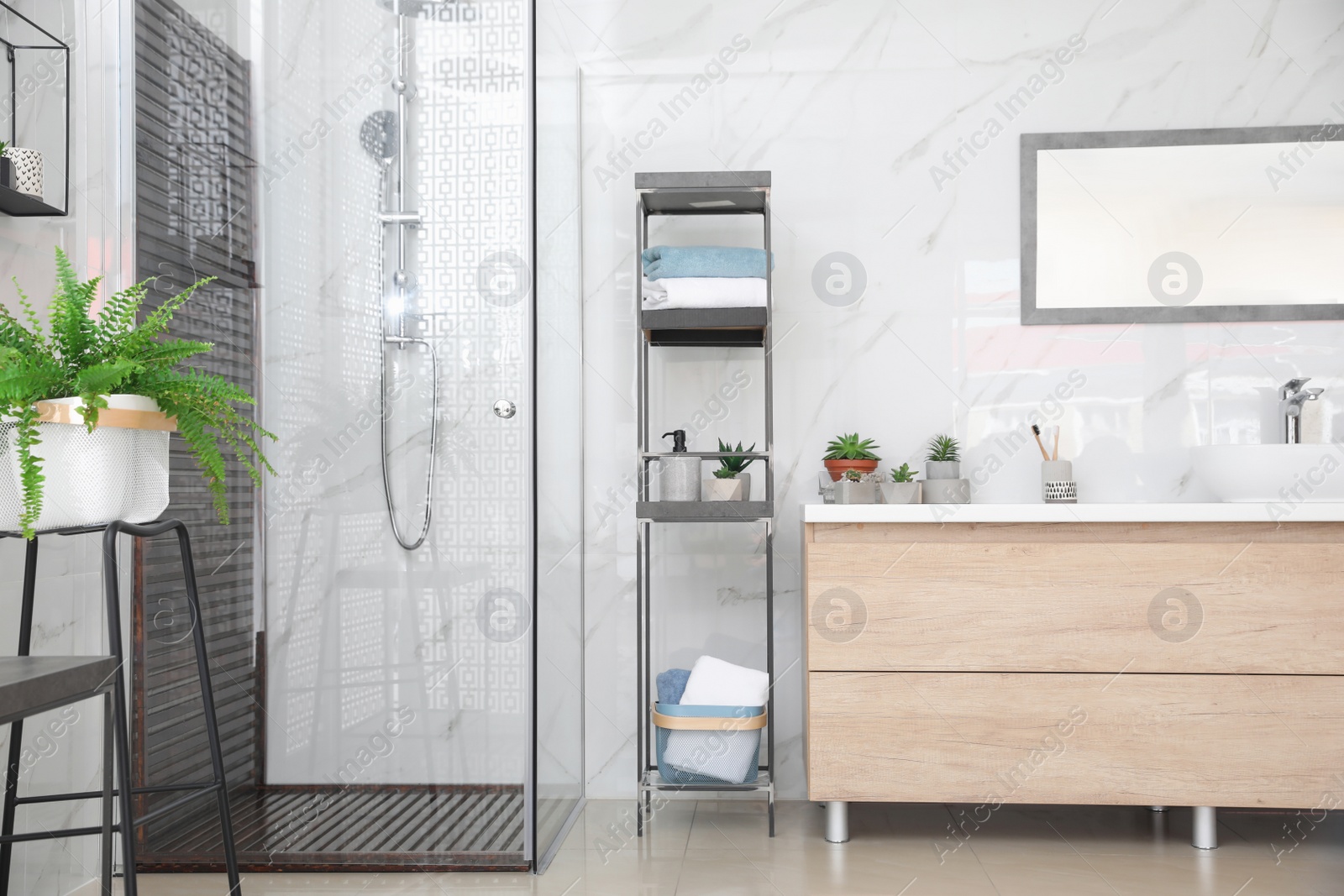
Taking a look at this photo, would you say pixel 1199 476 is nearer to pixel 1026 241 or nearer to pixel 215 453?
pixel 1026 241

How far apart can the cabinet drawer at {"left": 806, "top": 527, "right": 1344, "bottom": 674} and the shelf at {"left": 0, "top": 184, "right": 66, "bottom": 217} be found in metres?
1.69

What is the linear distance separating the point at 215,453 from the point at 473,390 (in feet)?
1.89

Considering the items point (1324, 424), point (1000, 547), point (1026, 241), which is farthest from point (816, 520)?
point (1324, 424)

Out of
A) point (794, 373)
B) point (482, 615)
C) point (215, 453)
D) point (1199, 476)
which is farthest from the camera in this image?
point (794, 373)

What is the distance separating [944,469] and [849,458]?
24cm

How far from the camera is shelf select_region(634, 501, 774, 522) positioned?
221cm

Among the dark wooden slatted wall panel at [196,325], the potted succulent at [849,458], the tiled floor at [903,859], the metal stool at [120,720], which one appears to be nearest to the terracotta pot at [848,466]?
the potted succulent at [849,458]

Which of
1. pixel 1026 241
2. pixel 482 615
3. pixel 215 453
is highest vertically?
pixel 1026 241

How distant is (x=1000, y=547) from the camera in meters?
2.05

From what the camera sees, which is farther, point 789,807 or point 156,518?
point 789,807

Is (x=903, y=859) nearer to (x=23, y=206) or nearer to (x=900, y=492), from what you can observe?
(x=900, y=492)

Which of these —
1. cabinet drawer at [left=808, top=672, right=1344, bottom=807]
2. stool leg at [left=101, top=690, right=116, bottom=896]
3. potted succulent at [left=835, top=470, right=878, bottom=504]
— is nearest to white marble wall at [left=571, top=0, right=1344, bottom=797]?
potted succulent at [left=835, top=470, right=878, bottom=504]

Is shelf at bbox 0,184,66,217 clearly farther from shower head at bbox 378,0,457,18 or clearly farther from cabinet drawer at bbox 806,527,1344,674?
cabinet drawer at bbox 806,527,1344,674

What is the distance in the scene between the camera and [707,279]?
7.30 feet
